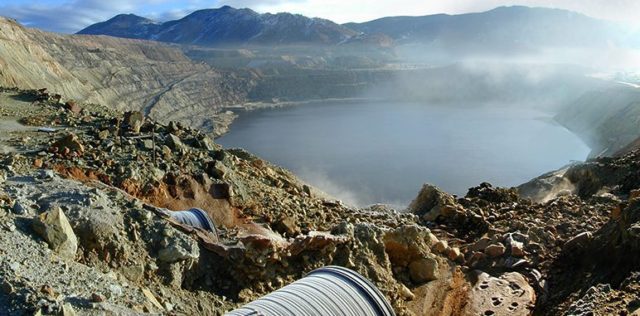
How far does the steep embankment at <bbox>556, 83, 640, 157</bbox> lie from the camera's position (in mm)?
42438

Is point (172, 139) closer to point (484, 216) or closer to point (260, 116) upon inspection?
point (484, 216)

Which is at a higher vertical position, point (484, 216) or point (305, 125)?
point (484, 216)

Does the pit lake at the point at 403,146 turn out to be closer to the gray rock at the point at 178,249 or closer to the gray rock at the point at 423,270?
the gray rock at the point at 423,270

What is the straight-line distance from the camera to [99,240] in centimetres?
618

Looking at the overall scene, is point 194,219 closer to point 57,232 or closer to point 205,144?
point 57,232

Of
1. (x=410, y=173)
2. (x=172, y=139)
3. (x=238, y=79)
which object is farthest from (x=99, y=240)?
(x=238, y=79)

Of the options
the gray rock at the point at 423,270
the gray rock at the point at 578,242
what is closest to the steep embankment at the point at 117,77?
the gray rock at the point at 423,270

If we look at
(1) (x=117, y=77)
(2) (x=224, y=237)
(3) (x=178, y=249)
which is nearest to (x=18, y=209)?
(3) (x=178, y=249)

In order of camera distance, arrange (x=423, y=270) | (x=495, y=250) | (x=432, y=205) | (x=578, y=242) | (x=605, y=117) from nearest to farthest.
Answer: (x=423, y=270) < (x=578, y=242) < (x=495, y=250) < (x=432, y=205) < (x=605, y=117)

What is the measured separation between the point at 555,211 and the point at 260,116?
2578 inches

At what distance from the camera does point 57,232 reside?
18.2 feet

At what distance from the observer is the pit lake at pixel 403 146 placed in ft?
119

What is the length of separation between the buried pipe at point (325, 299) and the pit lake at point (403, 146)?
22.5 meters

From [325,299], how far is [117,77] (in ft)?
214
